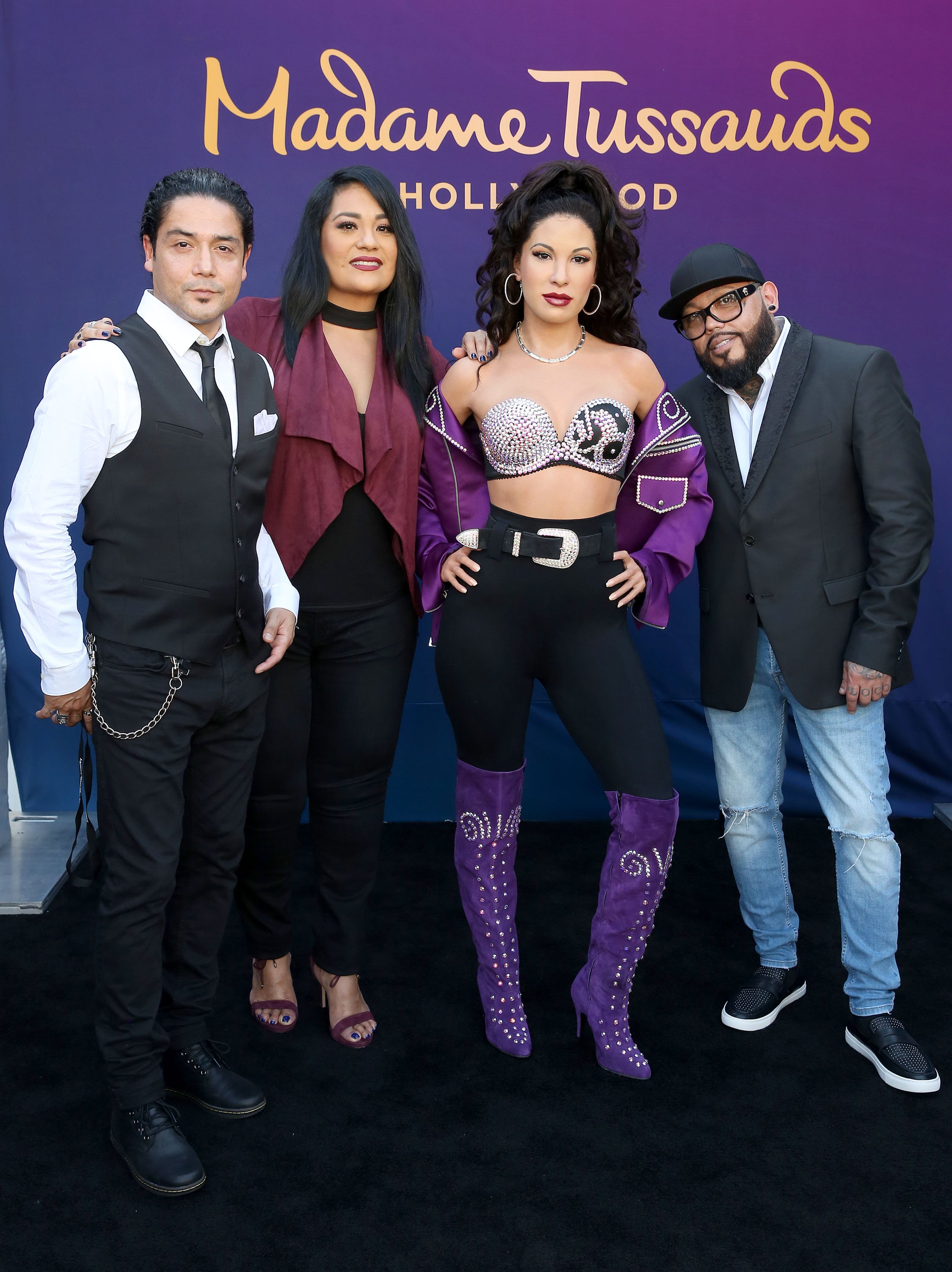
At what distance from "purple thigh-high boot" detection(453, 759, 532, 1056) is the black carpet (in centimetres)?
8

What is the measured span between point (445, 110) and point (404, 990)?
260 cm

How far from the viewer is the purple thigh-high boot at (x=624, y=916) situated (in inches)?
88.3

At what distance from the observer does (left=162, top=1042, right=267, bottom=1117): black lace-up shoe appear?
2.20m

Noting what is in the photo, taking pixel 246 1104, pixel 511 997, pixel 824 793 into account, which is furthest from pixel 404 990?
pixel 824 793

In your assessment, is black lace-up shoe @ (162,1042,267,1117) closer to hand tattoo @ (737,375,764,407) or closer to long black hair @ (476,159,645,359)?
long black hair @ (476,159,645,359)

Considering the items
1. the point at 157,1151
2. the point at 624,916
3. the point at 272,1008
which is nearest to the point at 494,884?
the point at 624,916

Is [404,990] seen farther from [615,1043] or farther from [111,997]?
[111,997]

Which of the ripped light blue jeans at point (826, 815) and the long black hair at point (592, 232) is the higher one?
the long black hair at point (592, 232)

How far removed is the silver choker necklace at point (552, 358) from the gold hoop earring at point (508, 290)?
0.06 metres

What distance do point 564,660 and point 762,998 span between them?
38.7 inches

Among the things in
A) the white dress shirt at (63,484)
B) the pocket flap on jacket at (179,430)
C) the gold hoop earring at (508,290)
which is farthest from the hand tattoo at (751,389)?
the white dress shirt at (63,484)

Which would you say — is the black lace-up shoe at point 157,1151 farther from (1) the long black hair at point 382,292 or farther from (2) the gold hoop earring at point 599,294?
(2) the gold hoop earring at point 599,294

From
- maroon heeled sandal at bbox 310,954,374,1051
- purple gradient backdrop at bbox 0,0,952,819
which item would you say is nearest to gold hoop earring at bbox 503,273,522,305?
purple gradient backdrop at bbox 0,0,952,819

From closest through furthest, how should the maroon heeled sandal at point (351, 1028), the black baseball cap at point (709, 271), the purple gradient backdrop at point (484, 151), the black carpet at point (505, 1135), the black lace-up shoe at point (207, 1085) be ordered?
the black carpet at point (505, 1135), the black lace-up shoe at point (207, 1085), the black baseball cap at point (709, 271), the maroon heeled sandal at point (351, 1028), the purple gradient backdrop at point (484, 151)
